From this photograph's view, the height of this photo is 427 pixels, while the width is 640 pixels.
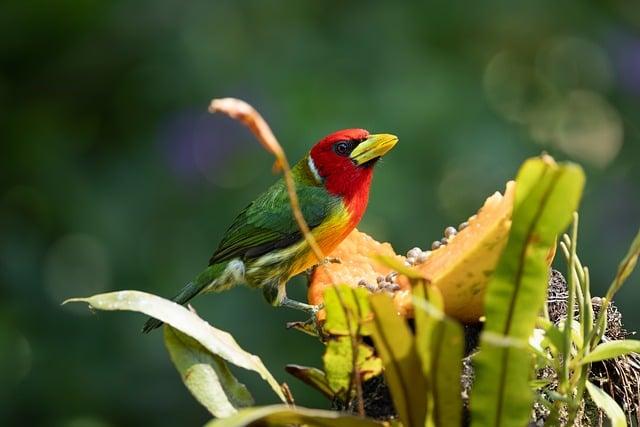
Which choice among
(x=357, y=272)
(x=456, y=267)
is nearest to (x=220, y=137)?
(x=357, y=272)

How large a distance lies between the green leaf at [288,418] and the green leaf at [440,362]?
0.19 feet

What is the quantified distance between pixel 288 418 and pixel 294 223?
1.41 metres

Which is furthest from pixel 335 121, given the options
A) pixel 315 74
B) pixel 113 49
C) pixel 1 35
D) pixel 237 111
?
pixel 237 111

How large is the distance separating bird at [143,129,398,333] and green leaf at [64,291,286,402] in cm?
108

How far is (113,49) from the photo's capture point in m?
4.59

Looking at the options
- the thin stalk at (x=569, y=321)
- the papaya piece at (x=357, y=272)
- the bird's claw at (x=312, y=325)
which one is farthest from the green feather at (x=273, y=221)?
the thin stalk at (x=569, y=321)

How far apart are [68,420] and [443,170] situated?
5.39 ft

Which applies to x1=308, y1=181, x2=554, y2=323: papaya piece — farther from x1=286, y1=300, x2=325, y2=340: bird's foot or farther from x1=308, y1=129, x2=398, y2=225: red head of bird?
x1=308, y1=129, x2=398, y2=225: red head of bird

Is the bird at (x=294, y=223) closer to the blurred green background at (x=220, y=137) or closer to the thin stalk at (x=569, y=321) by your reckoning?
the thin stalk at (x=569, y=321)

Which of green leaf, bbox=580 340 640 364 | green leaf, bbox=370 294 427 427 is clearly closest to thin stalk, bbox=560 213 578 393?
green leaf, bbox=580 340 640 364

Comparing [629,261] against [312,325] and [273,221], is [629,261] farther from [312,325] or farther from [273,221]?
[273,221]

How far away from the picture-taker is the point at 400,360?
3.69ft

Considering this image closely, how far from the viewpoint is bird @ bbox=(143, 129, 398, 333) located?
2414 millimetres

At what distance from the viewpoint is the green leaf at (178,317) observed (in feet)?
3.98
